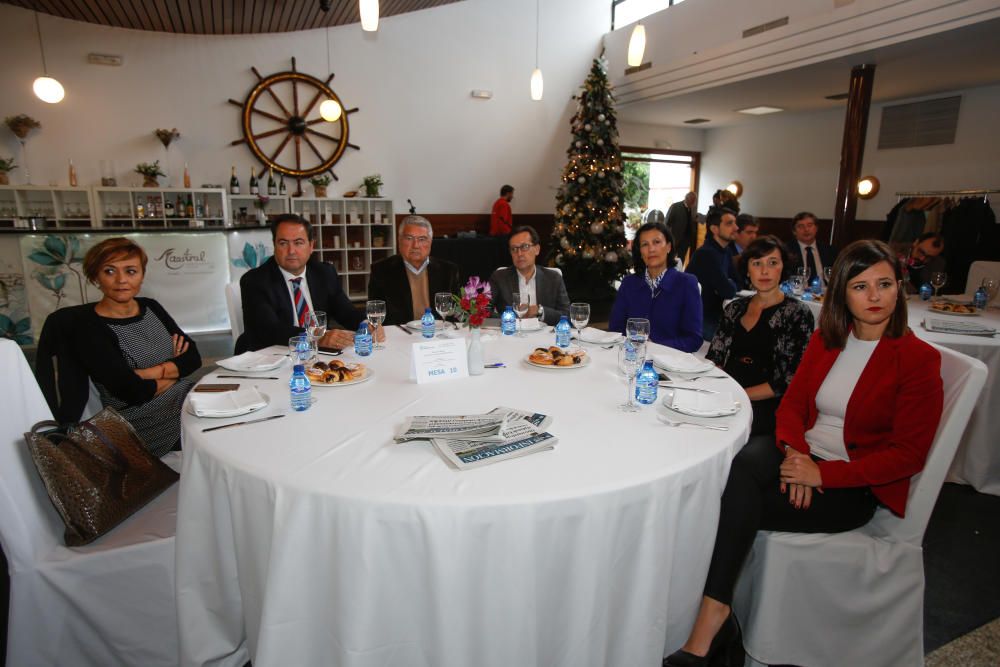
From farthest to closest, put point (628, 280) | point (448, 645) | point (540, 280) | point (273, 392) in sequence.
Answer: point (540, 280) < point (628, 280) < point (273, 392) < point (448, 645)

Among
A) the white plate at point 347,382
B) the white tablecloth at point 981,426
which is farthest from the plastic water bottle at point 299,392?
the white tablecloth at point 981,426

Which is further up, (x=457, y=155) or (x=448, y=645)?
(x=457, y=155)

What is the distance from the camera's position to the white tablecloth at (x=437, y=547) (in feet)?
3.90

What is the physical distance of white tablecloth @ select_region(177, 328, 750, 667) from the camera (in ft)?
3.90

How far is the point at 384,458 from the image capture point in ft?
4.48

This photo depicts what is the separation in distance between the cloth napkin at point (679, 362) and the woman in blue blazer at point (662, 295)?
81 cm

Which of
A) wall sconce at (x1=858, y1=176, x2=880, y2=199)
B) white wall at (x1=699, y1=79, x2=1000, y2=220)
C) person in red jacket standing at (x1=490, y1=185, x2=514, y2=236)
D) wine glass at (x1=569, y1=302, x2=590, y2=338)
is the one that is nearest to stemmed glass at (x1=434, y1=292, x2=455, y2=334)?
wine glass at (x1=569, y1=302, x2=590, y2=338)

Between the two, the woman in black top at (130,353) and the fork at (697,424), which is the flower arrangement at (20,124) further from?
the fork at (697,424)

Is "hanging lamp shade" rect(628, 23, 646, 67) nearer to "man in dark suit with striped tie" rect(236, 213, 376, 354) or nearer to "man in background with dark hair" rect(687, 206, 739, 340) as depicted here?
"man in background with dark hair" rect(687, 206, 739, 340)

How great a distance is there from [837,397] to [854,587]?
0.58m

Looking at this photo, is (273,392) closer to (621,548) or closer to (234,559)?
(234,559)

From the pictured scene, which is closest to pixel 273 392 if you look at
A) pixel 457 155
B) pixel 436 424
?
pixel 436 424

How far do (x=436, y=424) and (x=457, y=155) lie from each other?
8.65 meters

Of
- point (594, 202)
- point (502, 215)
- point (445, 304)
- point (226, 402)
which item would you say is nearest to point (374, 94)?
point (502, 215)
